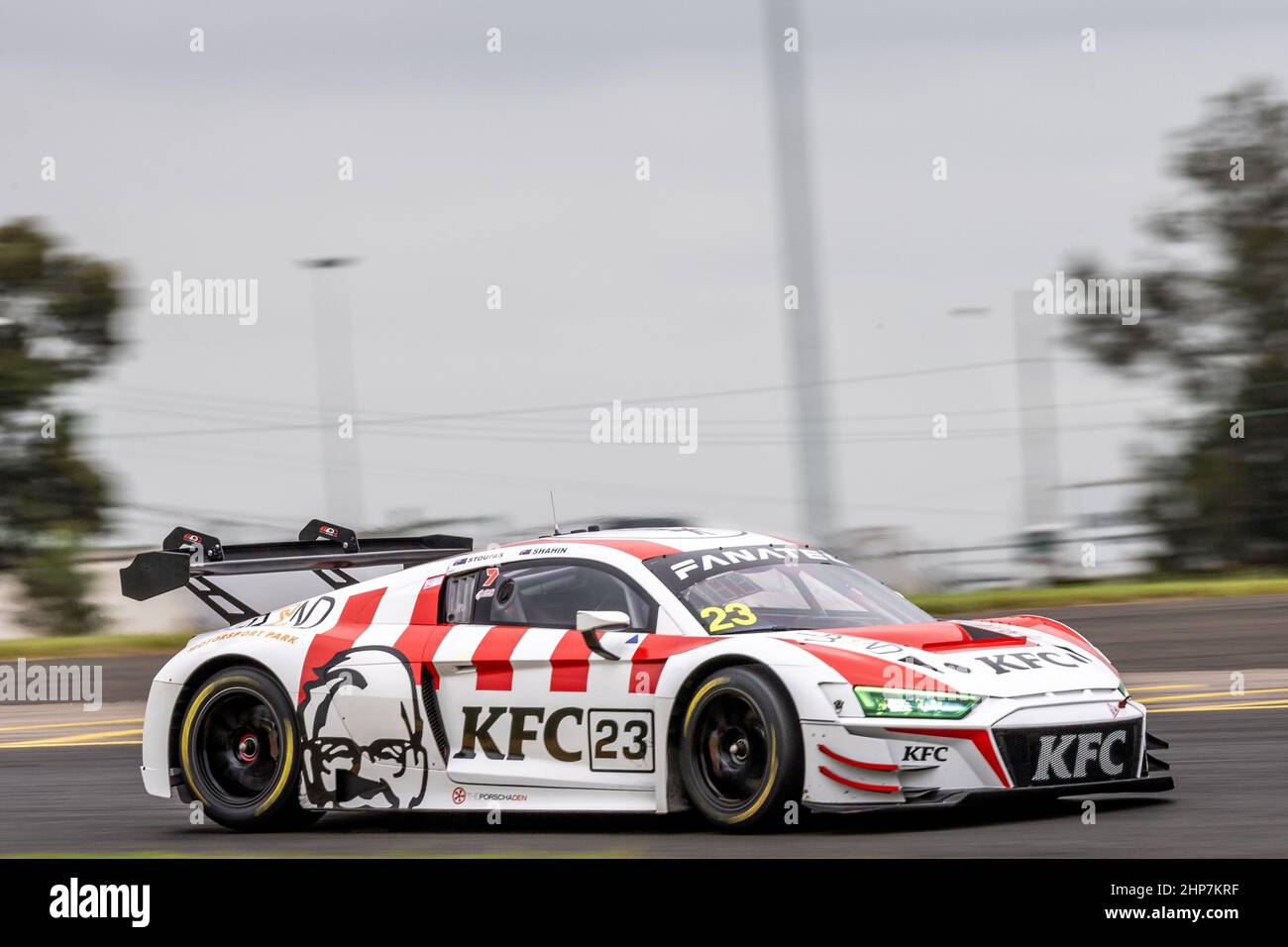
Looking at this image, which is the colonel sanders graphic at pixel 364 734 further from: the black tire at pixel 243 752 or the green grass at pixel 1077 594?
the green grass at pixel 1077 594

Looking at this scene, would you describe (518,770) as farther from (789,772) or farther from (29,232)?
(29,232)

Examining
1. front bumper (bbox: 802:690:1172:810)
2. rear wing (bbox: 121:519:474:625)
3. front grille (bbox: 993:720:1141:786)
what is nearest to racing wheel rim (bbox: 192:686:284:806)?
rear wing (bbox: 121:519:474:625)

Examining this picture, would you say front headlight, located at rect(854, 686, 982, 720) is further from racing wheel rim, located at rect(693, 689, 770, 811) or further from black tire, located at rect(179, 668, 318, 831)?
black tire, located at rect(179, 668, 318, 831)

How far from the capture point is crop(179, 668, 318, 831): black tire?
369 inches

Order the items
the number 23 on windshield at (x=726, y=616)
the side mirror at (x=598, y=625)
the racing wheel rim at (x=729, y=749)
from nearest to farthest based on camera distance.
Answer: the racing wheel rim at (x=729, y=749), the side mirror at (x=598, y=625), the number 23 on windshield at (x=726, y=616)

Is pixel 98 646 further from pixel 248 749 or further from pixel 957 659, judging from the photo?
pixel 957 659

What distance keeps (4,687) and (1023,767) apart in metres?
15.7

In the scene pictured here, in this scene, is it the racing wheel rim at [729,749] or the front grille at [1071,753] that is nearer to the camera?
the front grille at [1071,753]

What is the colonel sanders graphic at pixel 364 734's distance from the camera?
896 centimetres

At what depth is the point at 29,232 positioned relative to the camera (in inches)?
1650

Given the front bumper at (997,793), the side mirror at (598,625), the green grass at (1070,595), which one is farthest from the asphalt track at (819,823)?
the green grass at (1070,595)

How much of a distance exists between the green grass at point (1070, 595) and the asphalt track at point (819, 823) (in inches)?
95.1

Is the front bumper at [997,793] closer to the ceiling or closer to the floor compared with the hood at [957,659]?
closer to the floor
